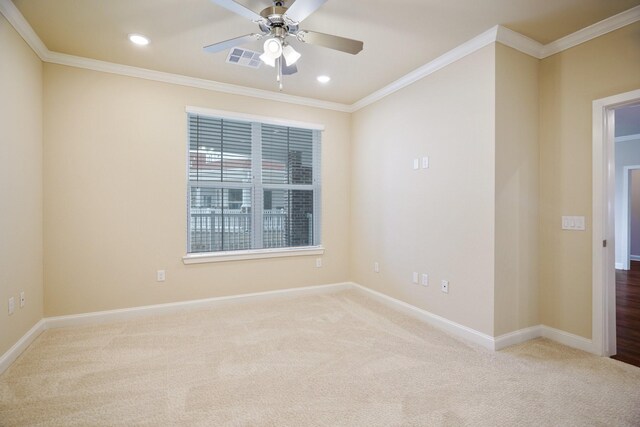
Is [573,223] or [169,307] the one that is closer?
[573,223]

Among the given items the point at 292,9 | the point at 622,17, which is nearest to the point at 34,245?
the point at 292,9

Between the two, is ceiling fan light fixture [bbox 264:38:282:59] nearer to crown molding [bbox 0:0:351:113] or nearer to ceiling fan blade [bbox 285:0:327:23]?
ceiling fan blade [bbox 285:0:327:23]

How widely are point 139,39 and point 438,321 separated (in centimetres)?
389

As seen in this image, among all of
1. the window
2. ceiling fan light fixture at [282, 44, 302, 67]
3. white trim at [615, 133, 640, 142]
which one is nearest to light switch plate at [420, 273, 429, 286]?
the window

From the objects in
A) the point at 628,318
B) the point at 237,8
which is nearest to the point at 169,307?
the point at 237,8

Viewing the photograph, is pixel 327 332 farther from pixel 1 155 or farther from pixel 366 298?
pixel 1 155

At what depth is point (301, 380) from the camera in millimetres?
2266

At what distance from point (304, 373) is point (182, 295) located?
6.64 feet

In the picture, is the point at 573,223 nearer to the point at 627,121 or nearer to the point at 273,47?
the point at 273,47

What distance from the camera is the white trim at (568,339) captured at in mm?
2666

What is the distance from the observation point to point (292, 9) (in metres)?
1.95

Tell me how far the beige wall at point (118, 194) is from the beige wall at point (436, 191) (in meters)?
1.73

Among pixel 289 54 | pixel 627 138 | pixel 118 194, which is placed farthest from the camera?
pixel 627 138

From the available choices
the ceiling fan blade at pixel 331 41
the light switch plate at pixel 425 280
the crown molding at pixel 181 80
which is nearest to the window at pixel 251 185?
the crown molding at pixel 181 80
